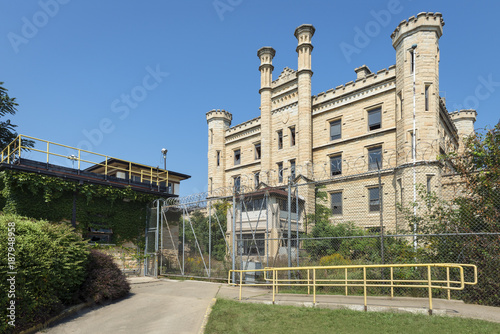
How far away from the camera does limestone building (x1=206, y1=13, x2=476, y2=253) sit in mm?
24438

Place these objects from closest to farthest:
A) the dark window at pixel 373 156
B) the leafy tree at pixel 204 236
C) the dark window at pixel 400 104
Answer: the leafy tree at pixel 204 236 → the dark window at pixel 400 104 → the dark window at pixel 373 156

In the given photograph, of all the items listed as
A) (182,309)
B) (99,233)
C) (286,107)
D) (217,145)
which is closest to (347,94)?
(286,107)

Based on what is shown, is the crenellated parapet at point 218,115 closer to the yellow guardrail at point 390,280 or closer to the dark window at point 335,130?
the dark window at point 335,130

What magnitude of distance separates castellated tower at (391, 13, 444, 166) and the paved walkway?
17457mm

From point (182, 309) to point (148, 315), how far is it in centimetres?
101

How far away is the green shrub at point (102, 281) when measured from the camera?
10992mm

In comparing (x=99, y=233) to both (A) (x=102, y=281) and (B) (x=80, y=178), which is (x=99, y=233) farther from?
(A) (x=102, y=281)

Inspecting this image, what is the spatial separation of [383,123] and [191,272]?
65.5 ft

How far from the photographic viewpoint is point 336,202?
1169 inches

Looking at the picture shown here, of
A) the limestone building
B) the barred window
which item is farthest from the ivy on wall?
the barred window

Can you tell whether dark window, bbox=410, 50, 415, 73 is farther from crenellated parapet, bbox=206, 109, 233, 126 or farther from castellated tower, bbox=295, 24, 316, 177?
crenellated parapet, bbox=206, 109, 233, 126

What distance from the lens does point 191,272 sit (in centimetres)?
1791

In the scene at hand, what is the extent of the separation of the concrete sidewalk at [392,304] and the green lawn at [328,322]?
0.35 m

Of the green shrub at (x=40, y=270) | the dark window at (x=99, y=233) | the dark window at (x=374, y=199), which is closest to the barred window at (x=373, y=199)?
the dark window at (x=374, y=199)
